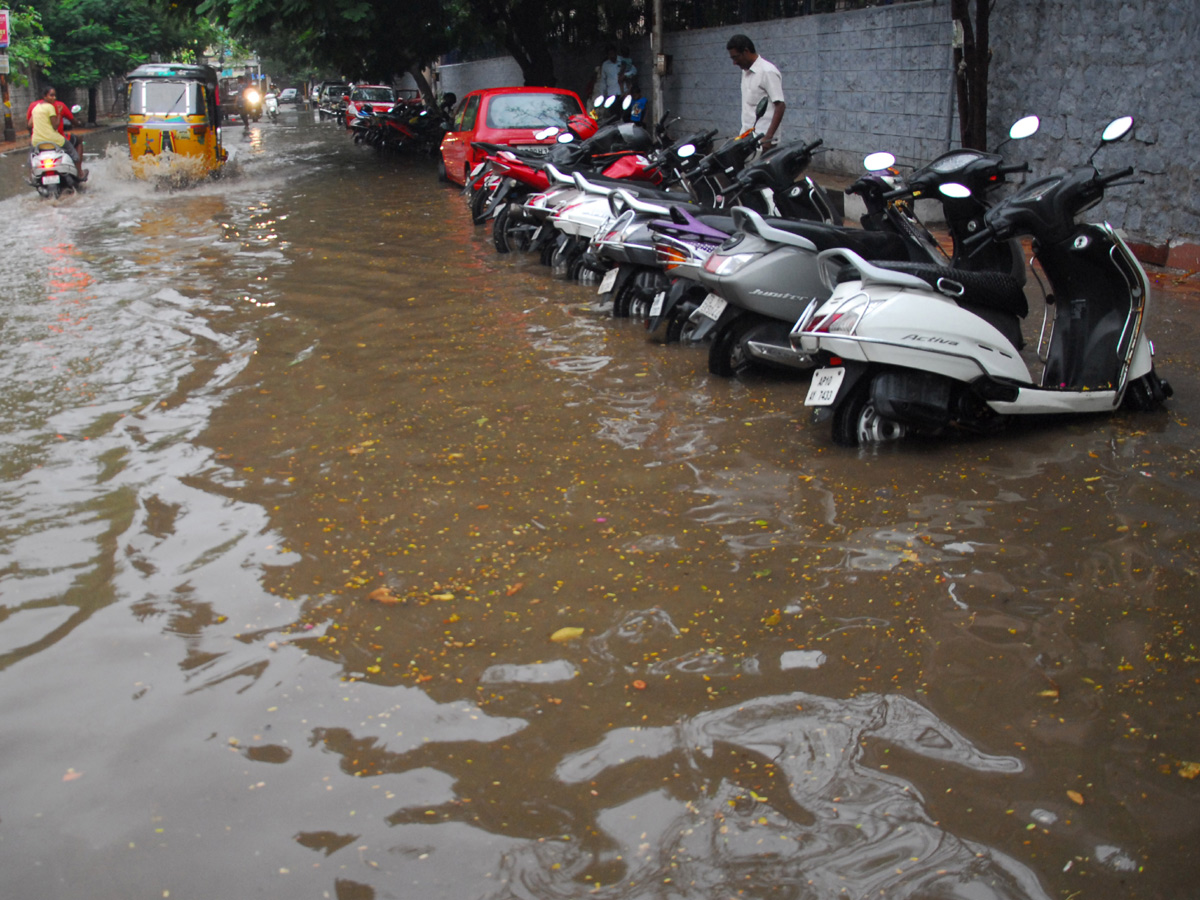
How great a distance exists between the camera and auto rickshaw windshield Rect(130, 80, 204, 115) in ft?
67.0

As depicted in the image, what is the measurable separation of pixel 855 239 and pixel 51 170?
1612 cm

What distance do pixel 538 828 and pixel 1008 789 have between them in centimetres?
119

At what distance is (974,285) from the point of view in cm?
534

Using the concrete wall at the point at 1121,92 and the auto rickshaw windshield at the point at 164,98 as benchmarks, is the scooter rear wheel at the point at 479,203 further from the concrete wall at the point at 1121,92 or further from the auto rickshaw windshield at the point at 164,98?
the auto rickshaw windshield at the point at 164,98

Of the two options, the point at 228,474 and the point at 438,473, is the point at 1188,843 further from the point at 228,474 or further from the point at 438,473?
the point at 228,474

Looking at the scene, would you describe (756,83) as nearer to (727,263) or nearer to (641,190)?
(641,190)

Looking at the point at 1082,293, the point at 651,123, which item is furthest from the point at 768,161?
the point at 651,123

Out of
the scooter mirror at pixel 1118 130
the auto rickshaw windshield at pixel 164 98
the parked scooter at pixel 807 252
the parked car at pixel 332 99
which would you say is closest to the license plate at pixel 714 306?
the parked scooter at pixel 807 252

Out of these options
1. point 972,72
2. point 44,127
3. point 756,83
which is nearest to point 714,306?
point 756,83

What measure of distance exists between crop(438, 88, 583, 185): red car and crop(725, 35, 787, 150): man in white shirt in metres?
5.39

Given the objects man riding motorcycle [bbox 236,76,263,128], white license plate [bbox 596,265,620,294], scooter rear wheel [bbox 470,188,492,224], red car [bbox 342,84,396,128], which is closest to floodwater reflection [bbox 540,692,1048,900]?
white license plate [bbox 596,265,620,294]

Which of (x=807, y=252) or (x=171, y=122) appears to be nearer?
(x=807, y=252)

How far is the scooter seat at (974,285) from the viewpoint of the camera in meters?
5.17

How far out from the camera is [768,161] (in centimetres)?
722
